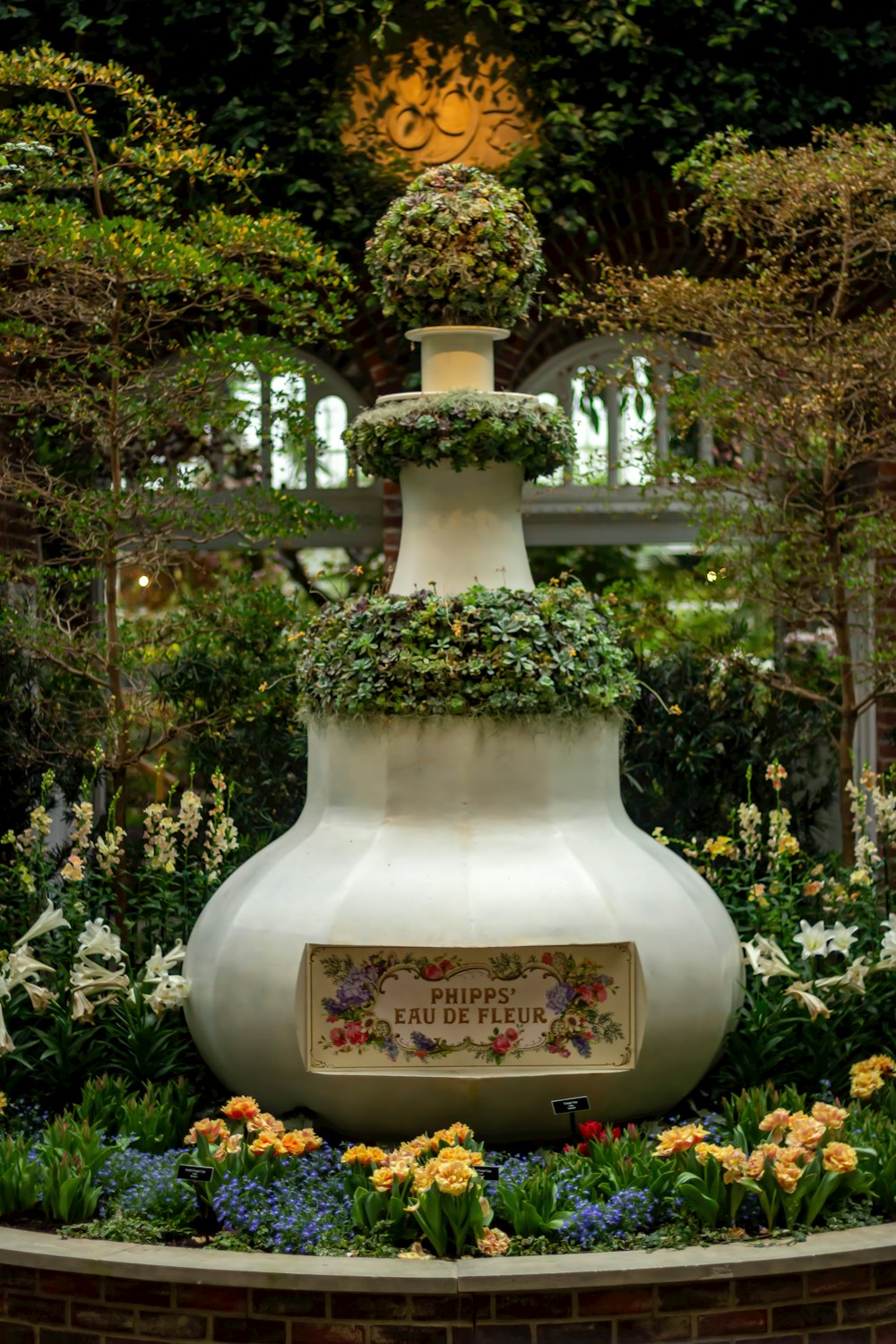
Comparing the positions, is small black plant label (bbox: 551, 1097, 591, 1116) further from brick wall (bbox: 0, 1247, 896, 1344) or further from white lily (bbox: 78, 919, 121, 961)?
white lily (bbox: 78, 919, 121, 961)

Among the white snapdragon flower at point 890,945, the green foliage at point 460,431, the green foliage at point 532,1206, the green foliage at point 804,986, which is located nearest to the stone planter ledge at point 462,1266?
the green foliage at point 532,1206

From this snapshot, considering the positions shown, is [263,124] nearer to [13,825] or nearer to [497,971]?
[13,825]

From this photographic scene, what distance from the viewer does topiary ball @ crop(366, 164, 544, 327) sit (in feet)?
15.4

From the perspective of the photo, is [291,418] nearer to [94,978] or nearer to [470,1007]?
[94,978]

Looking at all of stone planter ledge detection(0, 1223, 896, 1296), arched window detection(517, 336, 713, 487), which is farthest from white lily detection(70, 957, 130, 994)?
arched window detection(517, 336, 713, 487)

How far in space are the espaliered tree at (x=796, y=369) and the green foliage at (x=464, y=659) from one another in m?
2.46

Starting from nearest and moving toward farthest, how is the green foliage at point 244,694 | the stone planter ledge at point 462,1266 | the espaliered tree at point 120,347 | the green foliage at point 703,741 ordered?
1. the stone planter ledge at point 462,1266
2. the espaliered tree at point 120,347
3. the green foliage at point 244,694
4. the green foliage at point 703,741

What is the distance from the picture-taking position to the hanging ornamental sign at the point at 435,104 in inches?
348

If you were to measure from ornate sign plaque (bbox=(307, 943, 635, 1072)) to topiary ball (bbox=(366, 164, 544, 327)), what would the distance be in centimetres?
184

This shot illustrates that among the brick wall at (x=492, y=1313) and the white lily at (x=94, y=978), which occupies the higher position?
the white lily at (x=94, y=978)

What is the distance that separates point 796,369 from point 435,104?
3150mm

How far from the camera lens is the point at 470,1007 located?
13.6 feet

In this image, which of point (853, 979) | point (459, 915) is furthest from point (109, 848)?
point (853, 979)

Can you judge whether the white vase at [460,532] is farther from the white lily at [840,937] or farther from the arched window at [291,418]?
the arched window at [291,418]
